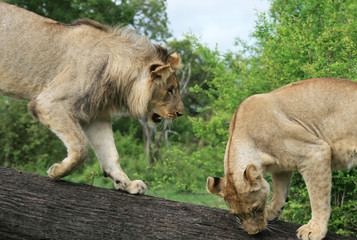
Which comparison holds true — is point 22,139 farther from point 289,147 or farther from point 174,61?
point 289,147

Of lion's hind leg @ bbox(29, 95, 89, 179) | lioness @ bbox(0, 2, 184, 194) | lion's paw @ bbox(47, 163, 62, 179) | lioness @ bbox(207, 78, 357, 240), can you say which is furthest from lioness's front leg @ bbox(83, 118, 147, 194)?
lioness @ bbox(207, 78, 357, 240)

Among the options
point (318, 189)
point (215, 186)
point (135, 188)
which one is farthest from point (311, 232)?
point (135, 188)

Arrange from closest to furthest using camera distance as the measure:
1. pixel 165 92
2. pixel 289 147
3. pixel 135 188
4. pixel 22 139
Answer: pixel 289 147 → pixel 135 188 → pixel 165 92 → pixel 22 139

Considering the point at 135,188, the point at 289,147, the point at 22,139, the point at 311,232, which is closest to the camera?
the point at 311,232

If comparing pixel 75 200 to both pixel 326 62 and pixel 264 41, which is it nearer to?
pixel 326 62

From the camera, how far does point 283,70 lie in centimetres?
637

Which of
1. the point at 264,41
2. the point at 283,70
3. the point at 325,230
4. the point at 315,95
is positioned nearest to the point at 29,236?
the point at 325,230

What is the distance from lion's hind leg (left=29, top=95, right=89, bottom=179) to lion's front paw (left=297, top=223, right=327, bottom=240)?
202 centimetres

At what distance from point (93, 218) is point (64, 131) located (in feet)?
2.82

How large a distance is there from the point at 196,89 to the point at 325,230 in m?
4.07

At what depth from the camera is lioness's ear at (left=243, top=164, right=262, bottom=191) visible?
138 inches

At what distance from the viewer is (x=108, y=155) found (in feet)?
14.7

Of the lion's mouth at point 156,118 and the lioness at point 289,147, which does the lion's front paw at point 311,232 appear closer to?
the lioness at point 289,147

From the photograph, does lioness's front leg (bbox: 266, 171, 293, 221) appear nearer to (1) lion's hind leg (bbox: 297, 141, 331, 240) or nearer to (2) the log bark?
(2) the log bark
